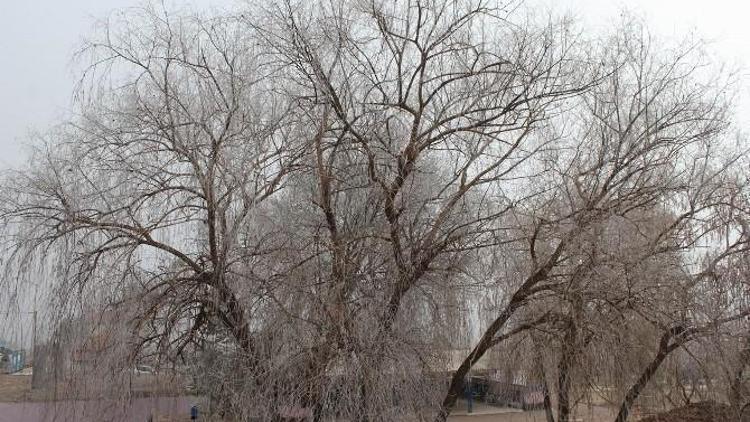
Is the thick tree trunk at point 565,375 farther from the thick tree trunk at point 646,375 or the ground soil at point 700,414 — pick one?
the ground soil at point 700,414

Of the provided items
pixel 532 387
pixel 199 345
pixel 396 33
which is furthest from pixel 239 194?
pixel 532 387

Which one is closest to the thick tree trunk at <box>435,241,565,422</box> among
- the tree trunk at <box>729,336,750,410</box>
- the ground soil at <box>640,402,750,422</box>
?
the tree trunk at <box>729,336,750,410</box>

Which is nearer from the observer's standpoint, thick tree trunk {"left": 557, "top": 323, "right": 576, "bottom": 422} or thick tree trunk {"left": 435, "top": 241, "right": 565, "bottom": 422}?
thick tree trunk {"left": 435, "top": 241, "right": 565, "bottom": 422}

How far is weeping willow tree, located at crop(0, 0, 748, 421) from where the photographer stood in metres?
Answer: 5.42

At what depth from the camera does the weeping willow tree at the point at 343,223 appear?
542 cm

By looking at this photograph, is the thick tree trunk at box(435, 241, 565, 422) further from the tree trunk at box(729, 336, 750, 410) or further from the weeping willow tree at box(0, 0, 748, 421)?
the tree trunk at box(729, 336, 750, 410)

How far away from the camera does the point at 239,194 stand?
5516mm

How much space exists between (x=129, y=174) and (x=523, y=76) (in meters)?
3.33

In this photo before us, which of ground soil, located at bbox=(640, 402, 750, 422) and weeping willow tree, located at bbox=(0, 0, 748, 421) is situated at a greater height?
weeping willow tree, located at bbox=(0, 0, 748, 421)

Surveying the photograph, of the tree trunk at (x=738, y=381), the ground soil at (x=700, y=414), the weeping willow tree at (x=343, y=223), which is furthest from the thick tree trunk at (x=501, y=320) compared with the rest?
the ground soil at (x=700, y=414)

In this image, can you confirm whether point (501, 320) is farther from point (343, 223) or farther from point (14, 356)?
point (14, 356)

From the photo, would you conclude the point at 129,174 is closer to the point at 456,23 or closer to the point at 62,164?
the point at 62,164

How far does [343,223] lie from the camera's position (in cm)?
602

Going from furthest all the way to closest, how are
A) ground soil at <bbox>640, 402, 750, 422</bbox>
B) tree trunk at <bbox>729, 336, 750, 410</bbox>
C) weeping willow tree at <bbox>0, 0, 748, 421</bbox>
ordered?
ground soil at <bbox>640, 402, 750, 422</bbox>, tree trunk at <bbox>729, 336, 750, 410</bbox>, weeping willow tree at <bbox>0, 0, 748, 421</bbox>
